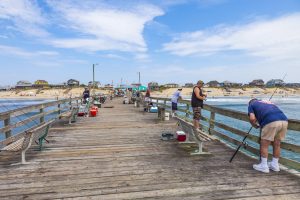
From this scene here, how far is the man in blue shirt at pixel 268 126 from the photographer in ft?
16.5

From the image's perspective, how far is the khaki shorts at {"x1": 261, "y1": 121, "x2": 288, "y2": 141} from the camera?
16.4ft

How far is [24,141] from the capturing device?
580 cm

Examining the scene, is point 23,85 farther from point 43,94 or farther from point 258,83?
point 258,83

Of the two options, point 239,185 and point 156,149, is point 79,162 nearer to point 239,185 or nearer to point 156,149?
point 156,149

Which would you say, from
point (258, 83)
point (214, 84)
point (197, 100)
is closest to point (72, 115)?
point (197, 100)

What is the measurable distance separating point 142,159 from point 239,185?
230cm

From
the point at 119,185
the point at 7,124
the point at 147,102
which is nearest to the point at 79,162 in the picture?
the point at 119,185

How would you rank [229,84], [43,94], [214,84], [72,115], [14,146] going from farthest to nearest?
[214,84], [229,84], [43,94], [72,115], [14,146]

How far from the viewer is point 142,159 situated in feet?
20.1

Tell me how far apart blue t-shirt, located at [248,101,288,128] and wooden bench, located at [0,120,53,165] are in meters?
4.53

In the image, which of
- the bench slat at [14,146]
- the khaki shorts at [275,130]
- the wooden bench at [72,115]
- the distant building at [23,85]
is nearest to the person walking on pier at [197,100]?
the khaki shorts at [275,130]

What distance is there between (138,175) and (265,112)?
2.63 metres

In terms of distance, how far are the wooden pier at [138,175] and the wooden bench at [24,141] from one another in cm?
26

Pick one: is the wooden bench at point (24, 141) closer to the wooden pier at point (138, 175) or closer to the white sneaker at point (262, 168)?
the wooden pier at point (138, 175)
